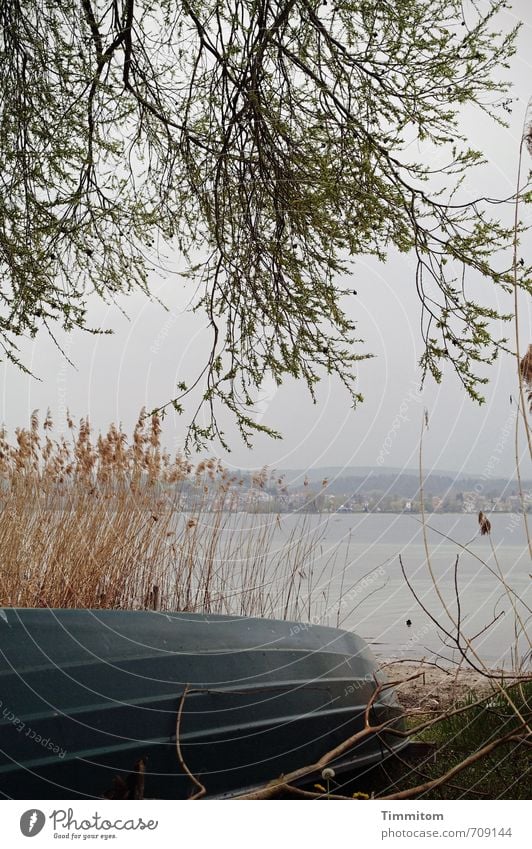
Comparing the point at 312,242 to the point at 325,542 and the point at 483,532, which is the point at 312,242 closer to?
the point at 325,542

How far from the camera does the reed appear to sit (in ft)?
10.9

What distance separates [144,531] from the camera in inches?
136

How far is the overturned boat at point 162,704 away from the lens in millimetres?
1552

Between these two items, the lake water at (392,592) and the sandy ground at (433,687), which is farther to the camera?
the sandy ground at (433,687)

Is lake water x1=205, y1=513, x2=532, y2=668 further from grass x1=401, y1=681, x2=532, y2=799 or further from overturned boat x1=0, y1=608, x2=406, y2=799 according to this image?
overturned boat x1=0, y1=608, x2=406, y2=799

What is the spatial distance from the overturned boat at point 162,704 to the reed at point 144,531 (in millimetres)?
1500

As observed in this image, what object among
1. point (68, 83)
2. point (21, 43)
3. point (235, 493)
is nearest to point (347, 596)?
point (235, 493)
